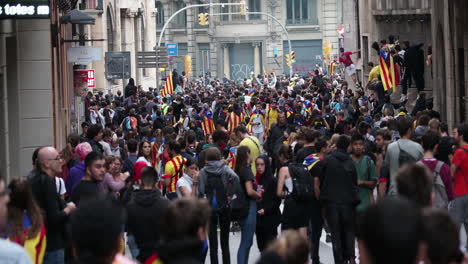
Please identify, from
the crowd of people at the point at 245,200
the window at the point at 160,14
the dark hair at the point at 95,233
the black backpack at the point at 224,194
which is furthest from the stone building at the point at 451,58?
the window at the point at 160,14

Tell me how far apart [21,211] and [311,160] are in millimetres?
5353

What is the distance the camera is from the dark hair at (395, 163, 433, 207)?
6.93m

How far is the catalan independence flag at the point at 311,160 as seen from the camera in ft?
43.0

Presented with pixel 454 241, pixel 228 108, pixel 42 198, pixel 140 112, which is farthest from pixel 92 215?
pixel 140 112

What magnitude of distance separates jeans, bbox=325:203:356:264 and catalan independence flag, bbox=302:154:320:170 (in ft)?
2.53

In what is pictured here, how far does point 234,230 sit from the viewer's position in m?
16.5

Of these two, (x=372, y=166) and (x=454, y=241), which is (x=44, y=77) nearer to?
(x=372, y=166)

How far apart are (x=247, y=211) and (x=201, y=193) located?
1.83 feet

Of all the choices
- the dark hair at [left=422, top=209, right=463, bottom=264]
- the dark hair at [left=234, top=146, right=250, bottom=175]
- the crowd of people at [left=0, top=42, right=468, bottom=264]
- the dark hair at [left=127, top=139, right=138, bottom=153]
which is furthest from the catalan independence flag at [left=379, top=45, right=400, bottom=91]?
the dark hair at [left=422, top=209, right=463, bottom=264]

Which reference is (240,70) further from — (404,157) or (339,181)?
(404,157)

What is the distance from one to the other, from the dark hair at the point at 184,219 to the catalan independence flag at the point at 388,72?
827 inches

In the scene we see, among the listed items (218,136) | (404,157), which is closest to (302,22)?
(218,136)

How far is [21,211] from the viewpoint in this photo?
8.50 meters

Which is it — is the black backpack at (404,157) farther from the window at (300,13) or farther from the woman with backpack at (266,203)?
the window at (300,13)
